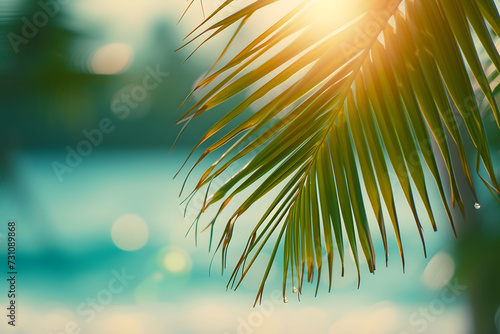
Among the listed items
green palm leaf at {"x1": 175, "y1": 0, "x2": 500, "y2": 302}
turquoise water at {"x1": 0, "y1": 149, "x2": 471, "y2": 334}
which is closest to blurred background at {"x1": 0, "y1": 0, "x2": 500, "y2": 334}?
turquoise water at {"x1": 0, "y1": 149, "x2": 471, "y2": 334}

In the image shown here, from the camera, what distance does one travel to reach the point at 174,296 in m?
1.35

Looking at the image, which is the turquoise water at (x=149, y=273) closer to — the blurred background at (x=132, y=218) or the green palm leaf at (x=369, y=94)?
the blurred background at (x=132, y=218)

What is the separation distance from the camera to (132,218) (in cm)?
132

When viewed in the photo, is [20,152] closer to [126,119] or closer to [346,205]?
[126,119]

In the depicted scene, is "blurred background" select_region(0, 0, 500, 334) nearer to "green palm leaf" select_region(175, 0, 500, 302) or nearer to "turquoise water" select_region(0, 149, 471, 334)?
"turquoise water" select_region(0, 149, 471, 334)

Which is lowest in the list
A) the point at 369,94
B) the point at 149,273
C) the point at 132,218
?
the point at 369,94

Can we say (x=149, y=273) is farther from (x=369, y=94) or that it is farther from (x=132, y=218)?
(x=369, y=94)

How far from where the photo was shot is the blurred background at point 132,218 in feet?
4.22

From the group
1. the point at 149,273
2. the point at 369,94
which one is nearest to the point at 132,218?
the point at 149,273

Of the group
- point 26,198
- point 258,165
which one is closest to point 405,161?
point 258,165

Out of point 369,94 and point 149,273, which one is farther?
point 149,273

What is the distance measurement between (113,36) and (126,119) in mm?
289

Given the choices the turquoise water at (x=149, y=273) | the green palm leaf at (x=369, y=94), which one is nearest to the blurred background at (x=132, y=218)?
the turquoise water at (x=149, y=273)

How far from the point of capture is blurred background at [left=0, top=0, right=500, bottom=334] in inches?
50.7
